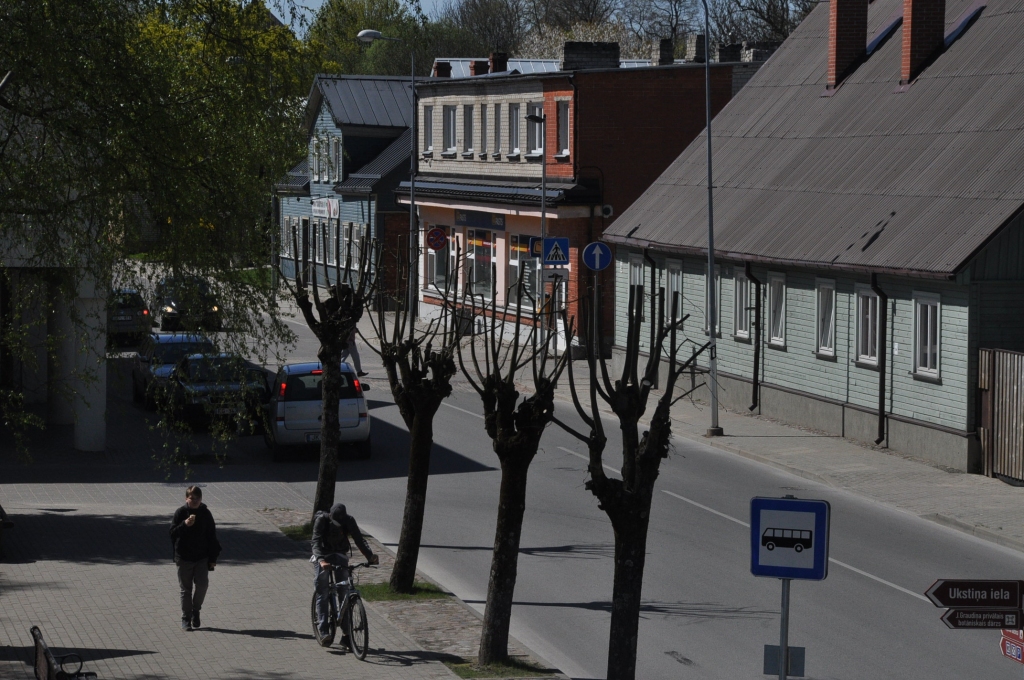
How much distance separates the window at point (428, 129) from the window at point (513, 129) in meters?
5.78

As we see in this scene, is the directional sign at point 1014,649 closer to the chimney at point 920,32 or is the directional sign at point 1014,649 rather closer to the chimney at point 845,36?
the chimney at point 920,32

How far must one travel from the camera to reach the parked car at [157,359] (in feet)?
43.7

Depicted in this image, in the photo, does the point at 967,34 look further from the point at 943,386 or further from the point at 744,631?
the point at 744,631

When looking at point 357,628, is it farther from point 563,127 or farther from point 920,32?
point 563,127

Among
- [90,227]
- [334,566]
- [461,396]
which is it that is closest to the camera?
[90,227]

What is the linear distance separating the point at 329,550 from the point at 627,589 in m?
3.34

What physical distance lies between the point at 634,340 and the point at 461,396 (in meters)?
21.6

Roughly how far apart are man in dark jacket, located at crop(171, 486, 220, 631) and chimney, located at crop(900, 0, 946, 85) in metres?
19.0

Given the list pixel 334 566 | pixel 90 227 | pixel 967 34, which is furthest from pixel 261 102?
pixel 967 34

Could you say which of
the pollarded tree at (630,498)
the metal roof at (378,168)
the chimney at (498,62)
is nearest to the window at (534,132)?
the chimney at (498,62)

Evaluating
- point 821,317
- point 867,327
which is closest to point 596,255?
point 821,317

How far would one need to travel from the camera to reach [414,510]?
580 inches

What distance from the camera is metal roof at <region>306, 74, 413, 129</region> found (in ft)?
169

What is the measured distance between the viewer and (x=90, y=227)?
11.3 m
